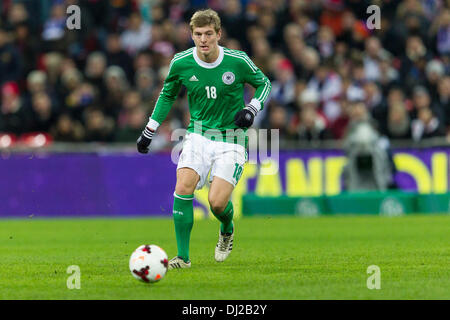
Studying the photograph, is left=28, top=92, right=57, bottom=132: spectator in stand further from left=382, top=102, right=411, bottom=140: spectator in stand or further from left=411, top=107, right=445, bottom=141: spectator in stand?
left=411, top=107, right=445, bottom=141: spectator in stand

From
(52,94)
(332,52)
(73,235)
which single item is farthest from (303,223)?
(52,94)

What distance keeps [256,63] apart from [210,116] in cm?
1039

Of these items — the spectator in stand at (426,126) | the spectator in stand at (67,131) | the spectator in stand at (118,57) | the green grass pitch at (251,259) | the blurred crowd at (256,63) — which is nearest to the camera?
the green grass pitch at (251,259)

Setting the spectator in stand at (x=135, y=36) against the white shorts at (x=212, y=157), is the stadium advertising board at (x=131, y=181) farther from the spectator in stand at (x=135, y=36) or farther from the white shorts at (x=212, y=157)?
the white shorts at (x=212, y=157)

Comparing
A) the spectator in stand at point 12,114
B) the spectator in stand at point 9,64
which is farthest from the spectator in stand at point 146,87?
the spectator in stand at point 9,64

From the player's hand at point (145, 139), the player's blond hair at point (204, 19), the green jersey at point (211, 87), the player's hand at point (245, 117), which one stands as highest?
the player's blond hair at point (204, 19)

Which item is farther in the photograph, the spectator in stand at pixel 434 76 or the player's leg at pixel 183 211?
the spectator in stand at pixel 434 76

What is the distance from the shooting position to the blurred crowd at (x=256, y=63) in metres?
19.5

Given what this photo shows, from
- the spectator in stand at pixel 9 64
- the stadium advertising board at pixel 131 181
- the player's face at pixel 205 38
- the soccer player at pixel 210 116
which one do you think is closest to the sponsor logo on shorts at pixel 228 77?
the soccer player at pixel 210 116

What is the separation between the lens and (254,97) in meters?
10.2

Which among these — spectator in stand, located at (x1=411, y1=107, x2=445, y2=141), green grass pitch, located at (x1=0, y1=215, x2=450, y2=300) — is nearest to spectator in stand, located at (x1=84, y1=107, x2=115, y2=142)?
green grass pitch, located at (x1=0, y1=215, x2=450, y2=300)

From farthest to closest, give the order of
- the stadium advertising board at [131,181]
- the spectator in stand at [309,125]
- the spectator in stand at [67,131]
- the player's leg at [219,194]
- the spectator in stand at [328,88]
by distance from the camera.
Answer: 1. the spectator in stand at [328,88]
2. the spectator in stand at [67,131]
3. the spectator in stand at [309,125]
4. the stadium advertising board at [131,181]
5. the player's leg at [219,194]

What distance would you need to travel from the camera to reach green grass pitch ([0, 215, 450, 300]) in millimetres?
7914

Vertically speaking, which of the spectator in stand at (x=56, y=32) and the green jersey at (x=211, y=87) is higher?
the spectator in stand at (x=56, y=32)
